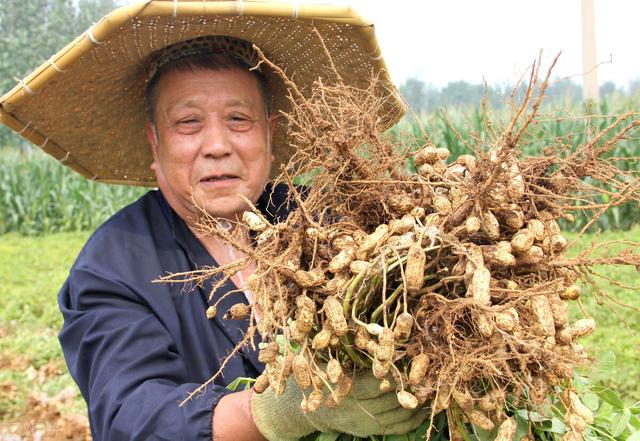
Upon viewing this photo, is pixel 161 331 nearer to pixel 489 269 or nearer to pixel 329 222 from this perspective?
pixel 329 222

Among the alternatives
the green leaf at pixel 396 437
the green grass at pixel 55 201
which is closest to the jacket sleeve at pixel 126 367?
the green leaf at pixel 396 437

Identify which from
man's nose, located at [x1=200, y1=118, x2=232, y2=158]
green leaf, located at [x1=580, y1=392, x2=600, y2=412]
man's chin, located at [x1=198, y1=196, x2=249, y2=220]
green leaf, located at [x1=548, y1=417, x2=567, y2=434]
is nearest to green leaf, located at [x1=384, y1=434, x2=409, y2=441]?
green leaf, located at [x1=548, y1=417, x2=567, y2=434]

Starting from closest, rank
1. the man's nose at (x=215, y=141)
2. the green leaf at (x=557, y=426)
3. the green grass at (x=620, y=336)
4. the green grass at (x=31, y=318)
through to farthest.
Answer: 1. the green leaf at (x=557, y=426)
2. the man's nose at (x=215, y=141)
3. the green grass at (x=620, y=336)
4. the green grass at (x=31, y=318)

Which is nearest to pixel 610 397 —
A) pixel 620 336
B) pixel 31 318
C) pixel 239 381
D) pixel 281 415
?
pixel 281 415

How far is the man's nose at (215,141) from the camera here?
6.91 ft

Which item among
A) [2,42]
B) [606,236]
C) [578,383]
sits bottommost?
[606,236]

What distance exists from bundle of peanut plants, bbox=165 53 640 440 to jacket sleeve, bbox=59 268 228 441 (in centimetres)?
36

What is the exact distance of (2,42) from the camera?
19359 millimetres

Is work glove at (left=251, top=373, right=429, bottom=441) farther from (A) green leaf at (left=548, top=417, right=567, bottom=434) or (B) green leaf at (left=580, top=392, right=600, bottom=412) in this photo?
(B) green leaf at (left=580, top=392, right=600, bottom=412)

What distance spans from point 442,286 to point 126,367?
0.85m

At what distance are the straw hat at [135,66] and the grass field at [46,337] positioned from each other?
1296 mm

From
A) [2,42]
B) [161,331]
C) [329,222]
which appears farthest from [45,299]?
[2,42]

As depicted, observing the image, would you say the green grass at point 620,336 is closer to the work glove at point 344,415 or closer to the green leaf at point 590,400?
the green leaf at point 590,400

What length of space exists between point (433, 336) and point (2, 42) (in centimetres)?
2053
